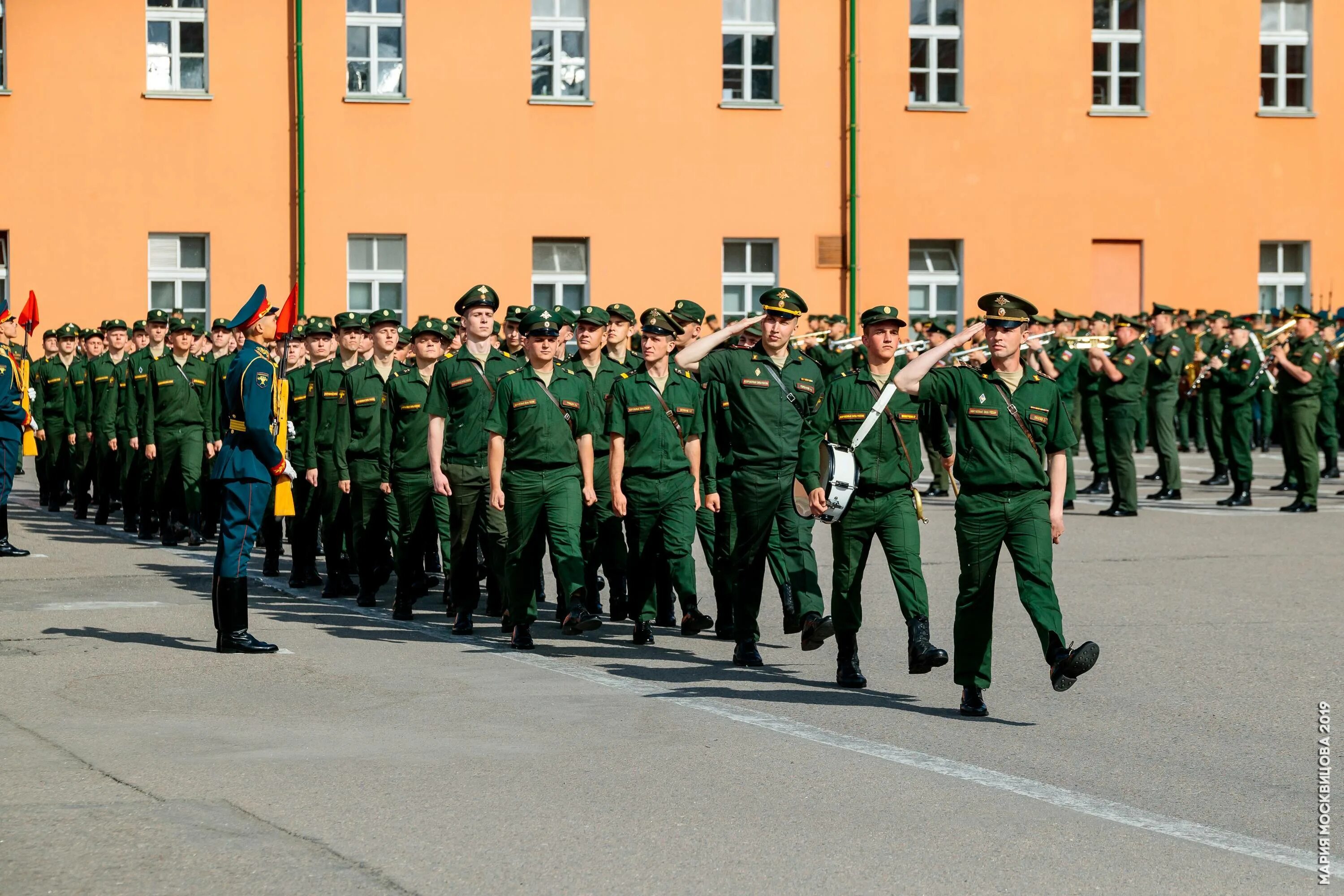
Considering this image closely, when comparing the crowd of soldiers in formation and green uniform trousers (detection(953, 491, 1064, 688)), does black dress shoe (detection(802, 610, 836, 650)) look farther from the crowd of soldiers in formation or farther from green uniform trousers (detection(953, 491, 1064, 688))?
green uniform trousers (detection(953, 491, 1064, 688))

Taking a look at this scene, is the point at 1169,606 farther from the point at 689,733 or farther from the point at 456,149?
the point at 456,149

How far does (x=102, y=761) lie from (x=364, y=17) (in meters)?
25.3

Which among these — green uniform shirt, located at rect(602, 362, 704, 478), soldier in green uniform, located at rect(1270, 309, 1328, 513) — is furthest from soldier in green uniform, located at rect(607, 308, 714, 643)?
soldier in green uniform, located at rect(1270, 309, 1328, 513)

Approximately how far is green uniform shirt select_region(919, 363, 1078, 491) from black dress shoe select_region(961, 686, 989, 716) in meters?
0.85

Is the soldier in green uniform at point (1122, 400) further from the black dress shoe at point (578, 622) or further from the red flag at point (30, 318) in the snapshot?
the red flag at point (30, 318)

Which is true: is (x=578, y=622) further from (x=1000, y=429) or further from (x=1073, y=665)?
(x=1073, y=665)

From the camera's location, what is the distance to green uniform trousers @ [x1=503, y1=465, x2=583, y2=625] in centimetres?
1093

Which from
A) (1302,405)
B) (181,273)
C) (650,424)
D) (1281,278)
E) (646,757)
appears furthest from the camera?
(1281,278)

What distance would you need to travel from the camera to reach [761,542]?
10.6 m

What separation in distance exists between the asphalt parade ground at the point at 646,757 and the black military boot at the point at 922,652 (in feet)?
0.59

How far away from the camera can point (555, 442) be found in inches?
433

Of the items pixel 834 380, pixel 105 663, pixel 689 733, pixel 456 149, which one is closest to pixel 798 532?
pixel 834 380

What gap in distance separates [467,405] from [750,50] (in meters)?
22.0

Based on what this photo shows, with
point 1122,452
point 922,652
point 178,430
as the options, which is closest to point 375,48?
point 178,430
